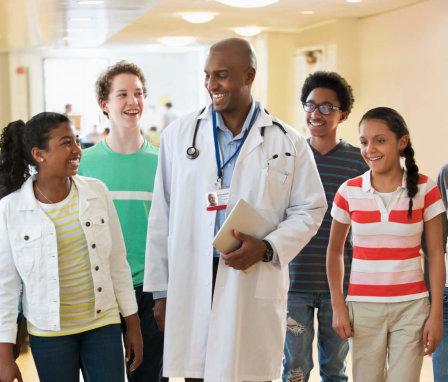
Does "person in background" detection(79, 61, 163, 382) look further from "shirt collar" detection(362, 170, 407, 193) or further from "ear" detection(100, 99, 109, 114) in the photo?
"shirt collar" detection(362, 170, 407, 193)

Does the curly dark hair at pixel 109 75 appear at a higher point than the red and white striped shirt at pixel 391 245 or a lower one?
higher

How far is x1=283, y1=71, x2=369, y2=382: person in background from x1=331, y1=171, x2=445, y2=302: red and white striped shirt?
502 millimetres

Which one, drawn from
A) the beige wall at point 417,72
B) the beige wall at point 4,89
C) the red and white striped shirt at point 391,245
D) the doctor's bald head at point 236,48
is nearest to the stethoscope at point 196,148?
the doctor's bald head at point 236,48

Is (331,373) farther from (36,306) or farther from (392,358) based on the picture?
(36,306)

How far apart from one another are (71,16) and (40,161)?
24.9 ft

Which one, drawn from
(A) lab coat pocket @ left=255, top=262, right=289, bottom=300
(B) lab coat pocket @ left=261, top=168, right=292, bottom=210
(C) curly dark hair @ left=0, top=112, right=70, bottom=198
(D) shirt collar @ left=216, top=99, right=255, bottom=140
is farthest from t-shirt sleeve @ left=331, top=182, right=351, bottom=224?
(C) curly dark hair @ left=0, top=112, right=70, bottom=198

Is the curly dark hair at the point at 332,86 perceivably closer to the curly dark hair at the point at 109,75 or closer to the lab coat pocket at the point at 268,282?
the curly dark hair at the point at 109,75

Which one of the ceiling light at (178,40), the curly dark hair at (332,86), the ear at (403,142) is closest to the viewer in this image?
the ear at (403,142)

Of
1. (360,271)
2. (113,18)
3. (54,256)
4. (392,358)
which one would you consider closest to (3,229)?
(54,256)

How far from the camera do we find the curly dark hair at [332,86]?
339 centimetres

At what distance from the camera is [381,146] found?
2666mm

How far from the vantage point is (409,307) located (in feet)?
8.43

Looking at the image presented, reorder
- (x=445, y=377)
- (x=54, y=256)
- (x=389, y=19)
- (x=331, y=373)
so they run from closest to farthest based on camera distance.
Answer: (x=54, y=256), (x=445, y=377), (x=331, y=373), (x=389, y=19)

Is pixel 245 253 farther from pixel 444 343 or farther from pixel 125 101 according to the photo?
pixel 125 101
